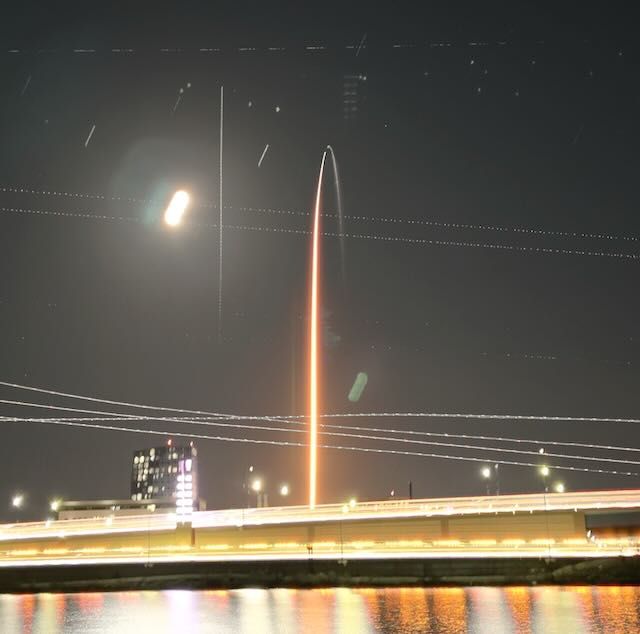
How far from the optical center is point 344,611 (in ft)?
103

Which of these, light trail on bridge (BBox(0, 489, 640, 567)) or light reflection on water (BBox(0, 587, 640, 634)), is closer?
light reflection on water (BBox(0, 587, 640, 634))

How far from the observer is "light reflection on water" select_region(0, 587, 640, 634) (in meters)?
25.9

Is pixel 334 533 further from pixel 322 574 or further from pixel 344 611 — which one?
pixel 344 611

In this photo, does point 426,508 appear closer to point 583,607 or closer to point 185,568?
point 185,568

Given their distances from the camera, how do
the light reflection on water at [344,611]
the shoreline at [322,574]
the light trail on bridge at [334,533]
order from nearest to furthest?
the light reflection on water at [344,611] → the shoreline at [322,574] → the light trail on bridge at [334,533]

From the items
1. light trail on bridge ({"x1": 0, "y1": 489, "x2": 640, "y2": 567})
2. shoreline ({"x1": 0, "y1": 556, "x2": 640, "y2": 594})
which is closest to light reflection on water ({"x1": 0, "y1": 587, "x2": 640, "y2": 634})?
shoreline ({"x1": 0, "y1": 556, "x2": 640, "y2": 594})

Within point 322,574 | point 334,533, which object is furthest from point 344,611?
point 334,533

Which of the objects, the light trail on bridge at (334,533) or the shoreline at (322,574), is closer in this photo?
the shoreline at (322,574)

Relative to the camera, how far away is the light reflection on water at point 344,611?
85.1 ft

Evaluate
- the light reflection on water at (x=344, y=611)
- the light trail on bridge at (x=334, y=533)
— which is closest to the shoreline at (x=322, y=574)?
the light trail on bridge at (x=334, y=533)

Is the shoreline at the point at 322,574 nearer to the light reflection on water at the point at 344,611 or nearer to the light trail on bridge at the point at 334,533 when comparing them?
the light trail on bridge at the point at 334,533

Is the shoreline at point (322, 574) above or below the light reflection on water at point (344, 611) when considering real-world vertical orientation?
above

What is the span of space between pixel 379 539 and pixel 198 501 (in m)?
86.3

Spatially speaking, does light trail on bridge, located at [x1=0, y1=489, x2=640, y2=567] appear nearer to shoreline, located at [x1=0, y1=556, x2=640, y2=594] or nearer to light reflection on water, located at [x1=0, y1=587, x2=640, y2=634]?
shoreline, located at [x1=0, y1=556, x2=640, y2=594]
